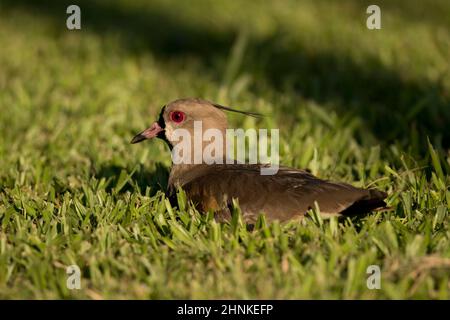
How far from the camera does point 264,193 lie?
14.9ft

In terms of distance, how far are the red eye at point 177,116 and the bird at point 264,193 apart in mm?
317

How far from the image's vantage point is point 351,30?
1042cm

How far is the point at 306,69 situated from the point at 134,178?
383cm

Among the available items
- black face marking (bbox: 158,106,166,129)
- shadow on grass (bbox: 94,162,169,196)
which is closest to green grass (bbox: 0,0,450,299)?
shadow on grass (bbox: 94,162,169,196)

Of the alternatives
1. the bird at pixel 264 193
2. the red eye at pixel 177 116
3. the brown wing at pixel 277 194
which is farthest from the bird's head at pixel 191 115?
the brown wing at pixel 277 194

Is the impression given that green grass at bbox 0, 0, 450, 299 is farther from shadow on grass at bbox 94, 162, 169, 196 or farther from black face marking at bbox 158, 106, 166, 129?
black face marking at bbox 158, 106, 166, 129

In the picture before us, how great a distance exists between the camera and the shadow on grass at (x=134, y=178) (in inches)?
209

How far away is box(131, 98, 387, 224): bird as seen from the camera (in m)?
4.34

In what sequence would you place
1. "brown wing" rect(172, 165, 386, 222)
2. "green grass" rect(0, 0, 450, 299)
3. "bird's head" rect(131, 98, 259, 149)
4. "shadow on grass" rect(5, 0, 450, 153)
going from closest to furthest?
"green grass" rect(0, 0, 450, 299)
"brown wing" rect(172, 165, 386, 222)
"bird's head" rect(131, 98, 259, 149)
"shadow on grass" rect(5, 0, 450, 153)

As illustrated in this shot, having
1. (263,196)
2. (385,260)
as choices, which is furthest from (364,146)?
(385,260)

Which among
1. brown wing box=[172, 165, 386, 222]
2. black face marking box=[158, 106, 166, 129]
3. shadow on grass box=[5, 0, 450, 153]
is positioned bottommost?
brown wing box=[172, 165, 386, 222]

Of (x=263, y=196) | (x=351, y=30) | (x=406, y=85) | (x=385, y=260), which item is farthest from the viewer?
(x=351, y=30)
